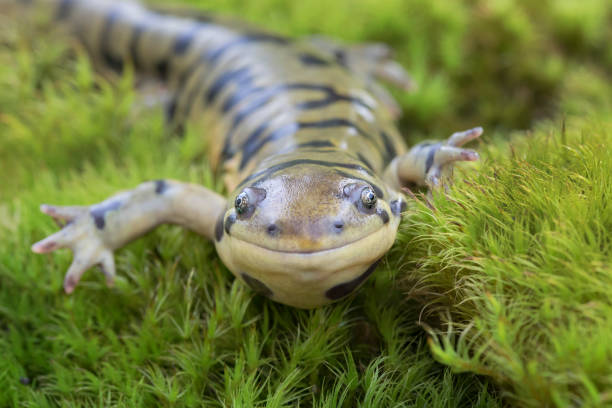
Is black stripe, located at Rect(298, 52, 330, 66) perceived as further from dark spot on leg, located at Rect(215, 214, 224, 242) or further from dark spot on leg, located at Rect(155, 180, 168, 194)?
dark spot on leg, located at Rect(215, 214, 224, 242)

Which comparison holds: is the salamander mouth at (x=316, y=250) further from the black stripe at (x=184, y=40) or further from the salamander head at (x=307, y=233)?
the black stripe at (x=184, y=40)

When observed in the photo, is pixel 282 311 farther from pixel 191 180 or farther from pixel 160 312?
pixel 191 180

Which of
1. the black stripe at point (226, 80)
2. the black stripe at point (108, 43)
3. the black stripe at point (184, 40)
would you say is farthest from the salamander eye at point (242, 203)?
the black stripe at point (108, 43)

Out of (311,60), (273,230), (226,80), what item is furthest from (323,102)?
(273,230)

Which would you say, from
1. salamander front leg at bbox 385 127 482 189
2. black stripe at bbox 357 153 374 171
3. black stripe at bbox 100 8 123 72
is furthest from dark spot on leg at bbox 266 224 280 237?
black stripe at bbox 100 8 123 72

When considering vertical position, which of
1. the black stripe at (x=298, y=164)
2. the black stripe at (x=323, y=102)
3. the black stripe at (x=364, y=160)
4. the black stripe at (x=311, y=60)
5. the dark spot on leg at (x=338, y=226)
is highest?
the dark spot on leg at (x=338, y=226)

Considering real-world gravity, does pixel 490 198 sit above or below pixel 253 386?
above

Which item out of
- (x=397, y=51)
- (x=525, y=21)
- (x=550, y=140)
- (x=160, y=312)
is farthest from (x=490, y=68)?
(x=160, y=312)
